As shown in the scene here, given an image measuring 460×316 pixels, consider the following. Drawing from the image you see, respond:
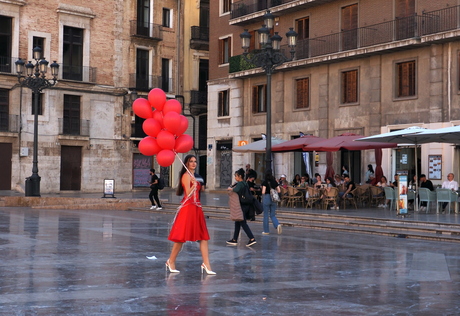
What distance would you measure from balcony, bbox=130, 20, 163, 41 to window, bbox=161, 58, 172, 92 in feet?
5.40

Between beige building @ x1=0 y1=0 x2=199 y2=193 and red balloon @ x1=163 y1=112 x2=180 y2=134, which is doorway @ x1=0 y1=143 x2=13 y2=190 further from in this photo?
red balloon @ x1=163 y1=112 x2=180 y2=134

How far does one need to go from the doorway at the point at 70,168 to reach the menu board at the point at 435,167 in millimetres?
21196

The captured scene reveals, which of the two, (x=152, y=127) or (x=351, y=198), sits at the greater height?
(x=152, y=127)

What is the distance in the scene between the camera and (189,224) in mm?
9820

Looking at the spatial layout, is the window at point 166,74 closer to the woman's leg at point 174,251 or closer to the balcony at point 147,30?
the balcony at point 147,30

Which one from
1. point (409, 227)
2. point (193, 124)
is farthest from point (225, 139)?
point (409, 227)

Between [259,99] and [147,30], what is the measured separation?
10.9m

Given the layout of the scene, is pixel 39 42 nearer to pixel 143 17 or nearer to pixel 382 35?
pixel 143 17

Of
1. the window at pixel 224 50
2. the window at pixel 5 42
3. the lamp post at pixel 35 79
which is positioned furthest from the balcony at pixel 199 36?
the lamp post at pixel 35 79

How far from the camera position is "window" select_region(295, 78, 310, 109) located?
3400cm

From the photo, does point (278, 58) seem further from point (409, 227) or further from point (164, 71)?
point (164, 71)

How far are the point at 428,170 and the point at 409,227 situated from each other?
35.1 ft

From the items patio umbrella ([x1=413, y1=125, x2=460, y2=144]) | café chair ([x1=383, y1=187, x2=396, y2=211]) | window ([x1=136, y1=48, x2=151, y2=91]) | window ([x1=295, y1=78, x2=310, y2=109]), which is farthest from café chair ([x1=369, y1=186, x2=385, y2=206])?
window ([x1=136, y1=48, x2=151, y2=91])

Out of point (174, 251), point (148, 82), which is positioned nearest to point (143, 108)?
point (174, 251)
